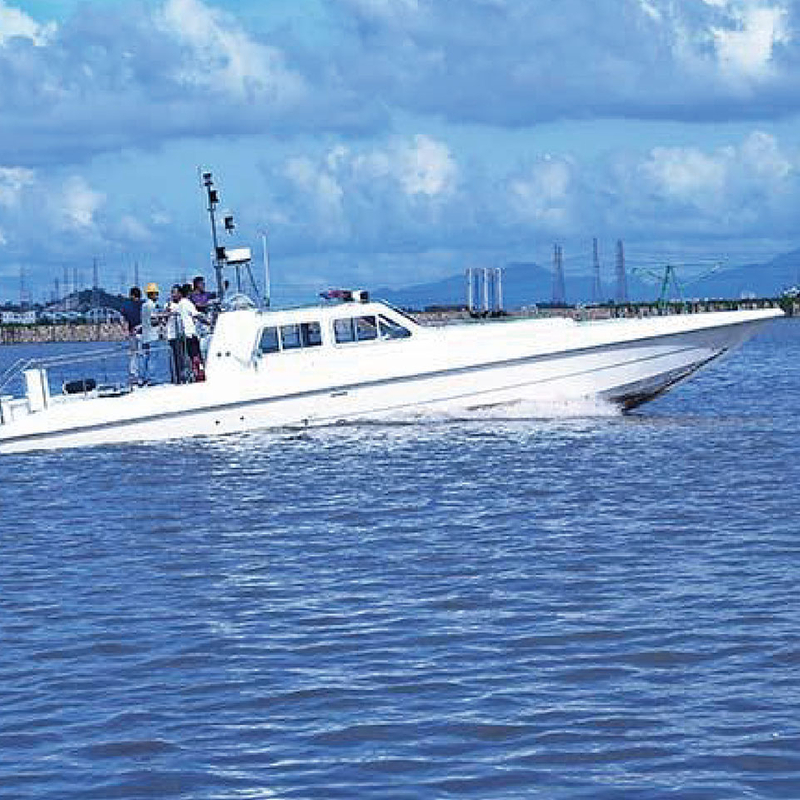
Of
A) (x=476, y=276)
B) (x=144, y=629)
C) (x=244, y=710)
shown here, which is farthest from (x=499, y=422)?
(x=244, y=710)

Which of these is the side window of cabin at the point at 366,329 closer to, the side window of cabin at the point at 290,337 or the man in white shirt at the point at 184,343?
the side window of cabin at the point at 290,337

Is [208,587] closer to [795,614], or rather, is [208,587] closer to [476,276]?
[795,614]

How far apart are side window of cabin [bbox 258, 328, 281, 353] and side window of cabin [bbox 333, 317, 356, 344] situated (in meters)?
0.94

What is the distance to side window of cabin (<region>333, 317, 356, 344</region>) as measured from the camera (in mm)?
30312

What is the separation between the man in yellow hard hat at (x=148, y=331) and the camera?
30.9 m

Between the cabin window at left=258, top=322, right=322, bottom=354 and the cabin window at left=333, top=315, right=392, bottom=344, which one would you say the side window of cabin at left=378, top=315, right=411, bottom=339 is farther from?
the cabin window at left=258, top=322, right=322, bottom=354

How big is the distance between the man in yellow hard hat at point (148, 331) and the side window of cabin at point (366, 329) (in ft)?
10.8

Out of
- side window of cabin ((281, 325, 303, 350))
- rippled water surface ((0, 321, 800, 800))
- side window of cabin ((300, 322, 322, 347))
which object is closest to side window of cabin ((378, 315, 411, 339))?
side window of cabin ((300, 322, 322, 347))

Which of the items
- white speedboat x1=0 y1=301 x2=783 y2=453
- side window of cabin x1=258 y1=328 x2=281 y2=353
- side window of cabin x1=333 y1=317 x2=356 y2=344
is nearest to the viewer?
white speedboat x1=0 y1=301 x2=783 y2=453

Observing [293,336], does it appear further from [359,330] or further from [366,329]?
[366,329]

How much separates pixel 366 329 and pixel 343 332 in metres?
0.38

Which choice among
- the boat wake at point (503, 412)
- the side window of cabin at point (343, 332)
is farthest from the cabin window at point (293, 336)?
the boat wake at point (503, 412)

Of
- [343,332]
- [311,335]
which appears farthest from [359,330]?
[311,335]

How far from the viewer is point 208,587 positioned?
16.6m
